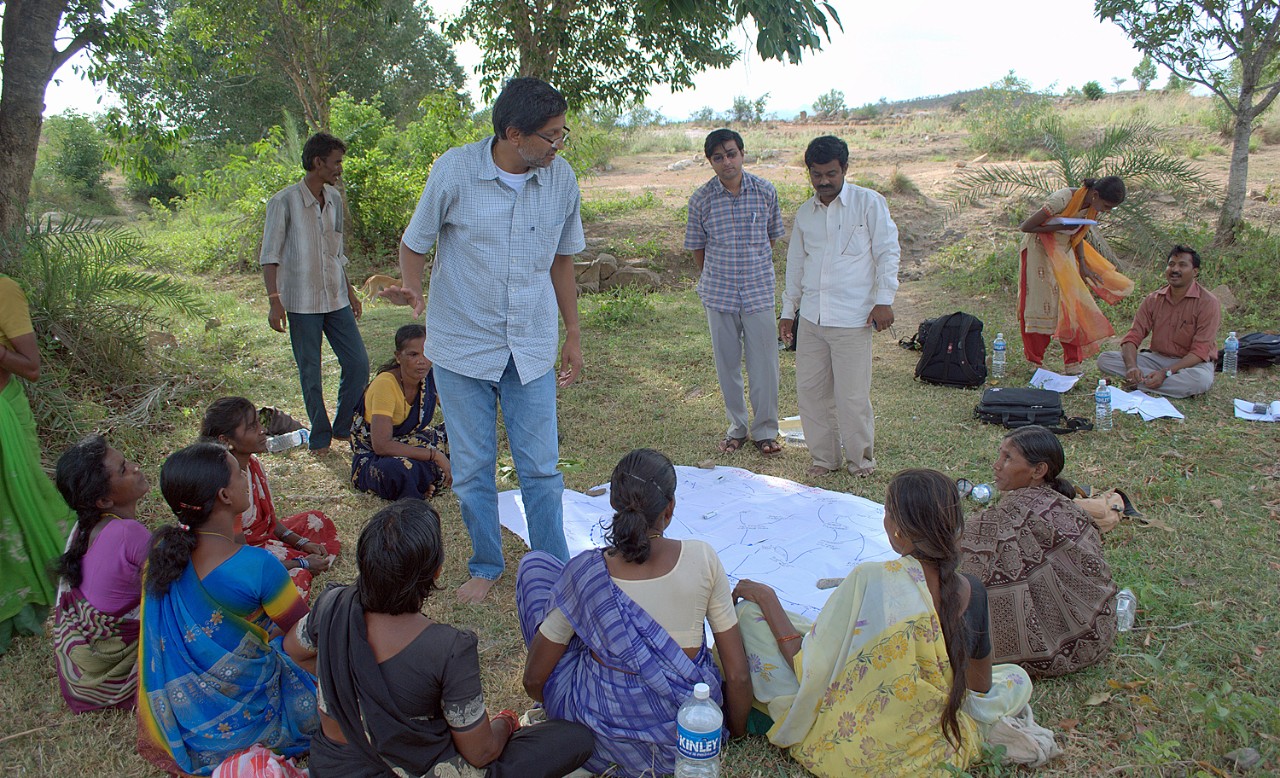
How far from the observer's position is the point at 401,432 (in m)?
4.75

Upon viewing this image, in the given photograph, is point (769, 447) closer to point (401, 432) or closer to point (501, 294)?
point (401, 432)

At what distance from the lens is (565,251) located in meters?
3.58

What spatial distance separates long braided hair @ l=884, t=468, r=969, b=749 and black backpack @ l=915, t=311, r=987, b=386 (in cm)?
448

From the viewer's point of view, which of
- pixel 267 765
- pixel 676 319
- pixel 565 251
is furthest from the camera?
pixel 676 319

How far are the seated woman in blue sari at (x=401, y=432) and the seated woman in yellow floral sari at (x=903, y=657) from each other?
109 inches

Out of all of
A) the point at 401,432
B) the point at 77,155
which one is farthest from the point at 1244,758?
the point at 77,155

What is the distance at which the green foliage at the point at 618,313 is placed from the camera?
865 cm

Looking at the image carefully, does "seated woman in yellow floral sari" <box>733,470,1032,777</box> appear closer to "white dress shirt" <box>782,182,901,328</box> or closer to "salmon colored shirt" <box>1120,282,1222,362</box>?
"white dress shirt" <box>782,182,901,328</box>

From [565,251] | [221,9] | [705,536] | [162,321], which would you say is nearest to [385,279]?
[565,251]

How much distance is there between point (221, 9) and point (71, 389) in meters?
7.11

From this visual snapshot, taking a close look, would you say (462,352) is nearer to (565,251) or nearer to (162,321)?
(565,251)

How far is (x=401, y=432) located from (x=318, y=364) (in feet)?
3.51

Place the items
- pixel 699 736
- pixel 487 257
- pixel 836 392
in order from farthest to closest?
pixel 836 392 → pixel 487 257 → pixel 699 736

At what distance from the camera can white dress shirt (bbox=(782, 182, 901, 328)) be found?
15.4 feet
